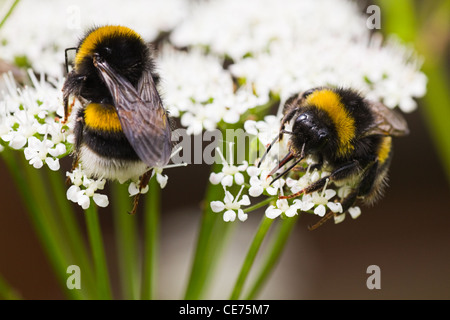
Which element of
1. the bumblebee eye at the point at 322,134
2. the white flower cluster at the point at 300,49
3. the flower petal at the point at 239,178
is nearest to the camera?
the bumblebee eye at the point at 322,134

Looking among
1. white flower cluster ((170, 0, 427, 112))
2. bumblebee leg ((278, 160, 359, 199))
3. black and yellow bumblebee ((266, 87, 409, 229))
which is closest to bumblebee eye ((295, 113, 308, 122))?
black and yellow bumblebee ((266, 87, 409, 229))

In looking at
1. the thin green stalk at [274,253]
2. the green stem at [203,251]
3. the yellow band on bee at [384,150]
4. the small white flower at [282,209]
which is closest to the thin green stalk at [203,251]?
the green stem at [203,251]

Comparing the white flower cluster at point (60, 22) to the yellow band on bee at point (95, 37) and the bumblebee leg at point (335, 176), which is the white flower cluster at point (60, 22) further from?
the bumblebee leg at point (335, 176)

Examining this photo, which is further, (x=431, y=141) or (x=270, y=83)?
(x=431, y=141)

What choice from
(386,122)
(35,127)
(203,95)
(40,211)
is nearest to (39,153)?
(35,127)

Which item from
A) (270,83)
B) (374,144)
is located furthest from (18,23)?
(374,144)

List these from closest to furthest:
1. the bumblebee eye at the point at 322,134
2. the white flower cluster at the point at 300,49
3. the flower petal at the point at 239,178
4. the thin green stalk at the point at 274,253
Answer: the bumblebee eye at the point at 322,134 < the flower petal at the point at 239,178 < the thin green stalk at the point at 274,253 < the white flower cluster at the point at 300,49

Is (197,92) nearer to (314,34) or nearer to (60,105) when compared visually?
(60,105)
